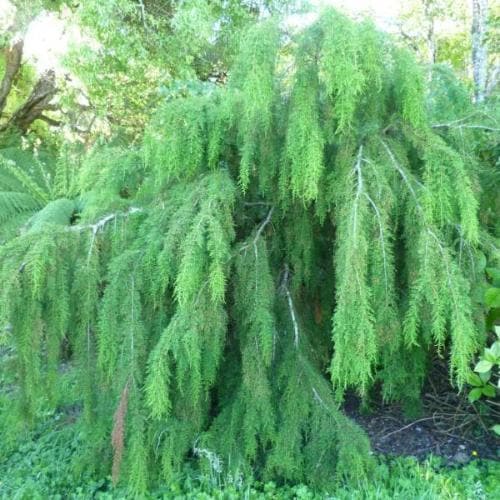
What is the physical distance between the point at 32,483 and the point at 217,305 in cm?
166

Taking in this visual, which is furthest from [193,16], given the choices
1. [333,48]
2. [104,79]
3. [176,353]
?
[176,353]

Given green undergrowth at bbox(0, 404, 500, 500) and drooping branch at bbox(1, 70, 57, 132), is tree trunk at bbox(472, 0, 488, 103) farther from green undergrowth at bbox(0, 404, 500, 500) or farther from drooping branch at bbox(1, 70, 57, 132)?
drooping branch at bbox(1, 70, 57, 132)

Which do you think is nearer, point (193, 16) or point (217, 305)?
point (217, 305)

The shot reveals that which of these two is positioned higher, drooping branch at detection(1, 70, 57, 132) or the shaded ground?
drooping branch at detection(1, 70, 57, 132)

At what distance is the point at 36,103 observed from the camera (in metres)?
7.77

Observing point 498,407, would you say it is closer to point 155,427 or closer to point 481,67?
point 155,427

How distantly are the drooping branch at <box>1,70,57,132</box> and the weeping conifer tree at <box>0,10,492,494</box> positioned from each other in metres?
5.59

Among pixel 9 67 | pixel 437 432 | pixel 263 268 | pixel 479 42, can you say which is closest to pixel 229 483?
pixel 263 268

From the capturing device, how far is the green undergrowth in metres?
2.43

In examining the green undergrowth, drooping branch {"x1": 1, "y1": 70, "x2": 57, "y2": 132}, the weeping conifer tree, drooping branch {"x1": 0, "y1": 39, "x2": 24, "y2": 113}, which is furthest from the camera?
drooping branch {"x1": 1, "y1": 70, "x2": 57, "y2": 132}

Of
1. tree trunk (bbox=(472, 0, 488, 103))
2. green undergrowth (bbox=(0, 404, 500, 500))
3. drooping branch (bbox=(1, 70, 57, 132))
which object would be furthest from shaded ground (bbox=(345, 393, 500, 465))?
drooping branch (bbox=(1, 70, 57, 132))

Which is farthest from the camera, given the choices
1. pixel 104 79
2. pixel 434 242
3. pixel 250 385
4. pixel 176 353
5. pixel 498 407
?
pixel 104 79

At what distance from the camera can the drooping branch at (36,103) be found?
761 cm

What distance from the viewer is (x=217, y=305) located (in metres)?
2.28
